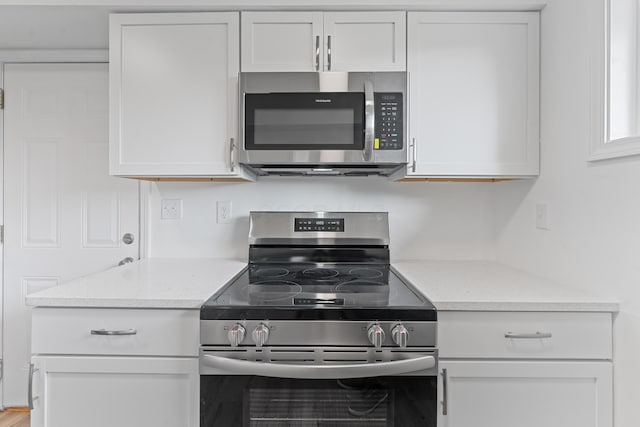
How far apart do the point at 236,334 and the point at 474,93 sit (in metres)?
1.35

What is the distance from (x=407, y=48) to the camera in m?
1.75

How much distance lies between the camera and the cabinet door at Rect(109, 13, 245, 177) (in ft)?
5.74

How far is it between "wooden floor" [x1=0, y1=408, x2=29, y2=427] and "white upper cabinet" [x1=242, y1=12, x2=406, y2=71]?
2.14m

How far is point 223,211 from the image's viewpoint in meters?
2.12

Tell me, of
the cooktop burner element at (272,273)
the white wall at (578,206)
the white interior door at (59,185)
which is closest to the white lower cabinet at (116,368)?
the cooktop burner element at (272,273)

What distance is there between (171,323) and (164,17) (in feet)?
4.15

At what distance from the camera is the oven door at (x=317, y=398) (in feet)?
4.04

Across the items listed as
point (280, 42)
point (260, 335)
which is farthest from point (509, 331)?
point (280, 42)

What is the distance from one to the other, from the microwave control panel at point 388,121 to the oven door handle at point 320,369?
0.85 m

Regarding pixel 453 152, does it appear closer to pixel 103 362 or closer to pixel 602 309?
pixel 602 309

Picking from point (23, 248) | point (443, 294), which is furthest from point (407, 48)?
point (23, 248)

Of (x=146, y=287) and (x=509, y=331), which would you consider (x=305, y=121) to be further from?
(x=509, y=331)

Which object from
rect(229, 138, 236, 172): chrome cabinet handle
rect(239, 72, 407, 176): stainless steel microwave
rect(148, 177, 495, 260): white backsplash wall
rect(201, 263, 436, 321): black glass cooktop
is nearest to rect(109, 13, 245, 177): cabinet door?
rect(229, 138, 236, 172): chrome cabinet handle

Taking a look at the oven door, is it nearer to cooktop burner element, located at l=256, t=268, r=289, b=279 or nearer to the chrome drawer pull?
the chrome drawer pull
